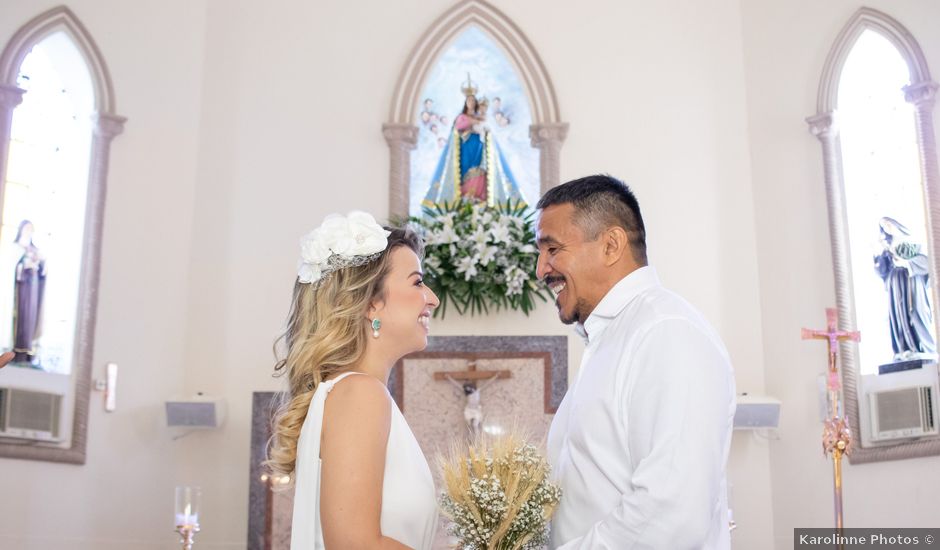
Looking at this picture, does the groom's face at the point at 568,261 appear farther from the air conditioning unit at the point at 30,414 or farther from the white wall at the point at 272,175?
the air conditioning unit at the point at 30,414

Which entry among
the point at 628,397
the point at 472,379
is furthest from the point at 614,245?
the point at 472,379

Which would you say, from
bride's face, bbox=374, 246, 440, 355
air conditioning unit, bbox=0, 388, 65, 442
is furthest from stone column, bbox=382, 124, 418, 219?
bride's face, bbox=374, 246, 440, 355

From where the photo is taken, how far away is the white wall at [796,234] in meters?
6.91

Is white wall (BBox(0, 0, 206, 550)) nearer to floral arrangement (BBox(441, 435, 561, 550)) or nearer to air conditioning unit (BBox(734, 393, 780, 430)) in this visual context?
air conditioning unit (BBox(734, 393, 780, 430))

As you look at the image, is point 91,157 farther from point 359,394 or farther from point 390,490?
point 390,490

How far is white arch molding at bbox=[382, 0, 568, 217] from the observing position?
7922mm

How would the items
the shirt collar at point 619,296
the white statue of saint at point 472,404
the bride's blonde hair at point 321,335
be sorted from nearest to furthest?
1. the bride's blonde hair at point 321,335
2. the shirt collar at point 619,296
3. the white statue of saint at point 472,404

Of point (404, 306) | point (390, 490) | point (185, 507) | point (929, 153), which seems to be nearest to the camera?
point (390, 490)

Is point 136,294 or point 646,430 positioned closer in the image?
point 646,430

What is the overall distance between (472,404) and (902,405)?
2.84 metres

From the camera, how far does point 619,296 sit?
299cm

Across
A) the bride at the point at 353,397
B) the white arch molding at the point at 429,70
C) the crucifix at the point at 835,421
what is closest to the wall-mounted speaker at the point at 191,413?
the white arch molding at the point at 429,70

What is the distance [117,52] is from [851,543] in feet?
20.6

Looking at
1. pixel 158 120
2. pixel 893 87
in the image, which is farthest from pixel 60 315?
pixel 893 87
